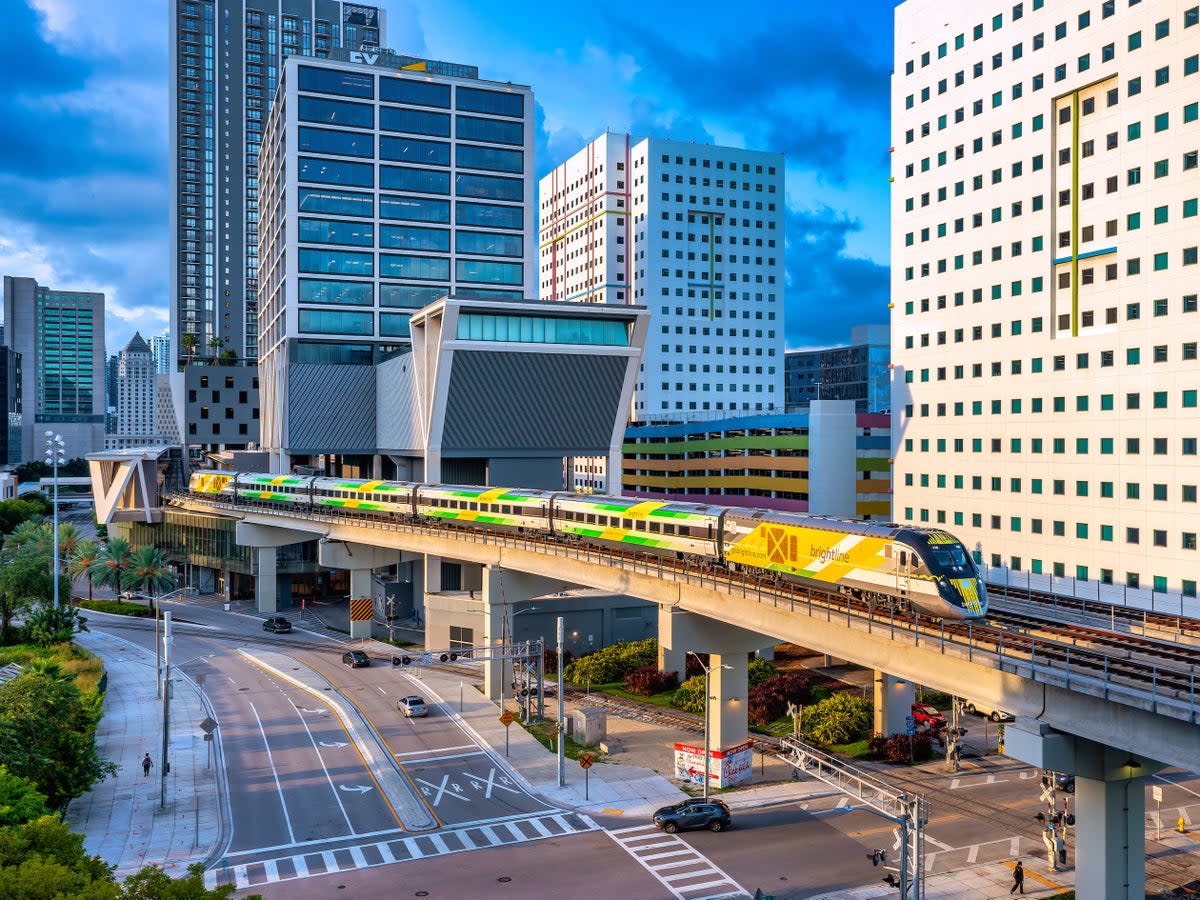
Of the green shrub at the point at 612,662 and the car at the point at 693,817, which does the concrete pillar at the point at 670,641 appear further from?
the green shrub at the point at 612,662

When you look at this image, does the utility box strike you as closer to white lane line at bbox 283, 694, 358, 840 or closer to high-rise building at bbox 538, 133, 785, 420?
white lane line at bbox 283, 694, 358, 840

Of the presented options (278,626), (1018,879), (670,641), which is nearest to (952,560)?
(1018,879)

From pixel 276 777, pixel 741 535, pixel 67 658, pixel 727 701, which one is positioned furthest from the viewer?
pixel 67 658

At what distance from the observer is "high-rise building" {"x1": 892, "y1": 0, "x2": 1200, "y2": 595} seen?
5931 cm

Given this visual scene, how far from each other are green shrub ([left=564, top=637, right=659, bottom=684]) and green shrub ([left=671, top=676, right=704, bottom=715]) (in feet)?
23.8

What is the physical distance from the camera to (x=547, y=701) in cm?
6394

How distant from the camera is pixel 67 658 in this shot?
66.6 m

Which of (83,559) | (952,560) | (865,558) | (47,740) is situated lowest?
(47,740)

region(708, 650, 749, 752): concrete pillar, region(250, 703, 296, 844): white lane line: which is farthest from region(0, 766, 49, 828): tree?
region(708, 650, 749, 752): concrete pillar

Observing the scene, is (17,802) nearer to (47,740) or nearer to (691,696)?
(47,740)

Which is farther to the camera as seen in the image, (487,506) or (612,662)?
(487,506)

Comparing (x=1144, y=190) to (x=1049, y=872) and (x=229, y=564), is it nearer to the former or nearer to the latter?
(x=1049, y=872)

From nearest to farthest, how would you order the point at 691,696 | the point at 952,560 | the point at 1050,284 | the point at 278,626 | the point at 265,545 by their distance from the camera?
the point at 952,560, the point at 691,696, the point at 1050,284, the point at 278,626, the point at 265,545

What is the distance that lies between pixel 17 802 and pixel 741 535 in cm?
3295
